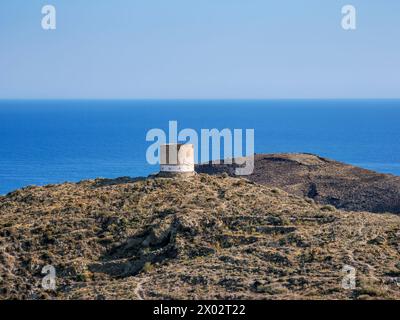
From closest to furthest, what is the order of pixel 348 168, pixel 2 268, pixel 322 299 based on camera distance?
1. pixel 322 299
2. pixel 2 268
3. pixel 348 168

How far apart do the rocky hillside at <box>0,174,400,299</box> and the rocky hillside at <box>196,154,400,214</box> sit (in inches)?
985

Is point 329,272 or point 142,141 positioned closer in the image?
point 329,272

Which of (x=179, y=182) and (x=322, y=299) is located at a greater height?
(x=179, y=182)

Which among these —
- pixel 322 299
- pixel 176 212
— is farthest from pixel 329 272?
pixel 176 212

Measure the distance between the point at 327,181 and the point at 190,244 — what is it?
37680 mm

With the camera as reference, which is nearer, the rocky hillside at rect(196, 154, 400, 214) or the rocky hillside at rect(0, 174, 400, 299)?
the rocky hillside at rect(0, 174, 400, 299)

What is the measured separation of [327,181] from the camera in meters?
72.8

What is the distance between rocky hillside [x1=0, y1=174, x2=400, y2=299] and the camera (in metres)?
32.4

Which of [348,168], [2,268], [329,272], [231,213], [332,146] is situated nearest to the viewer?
[329,272]

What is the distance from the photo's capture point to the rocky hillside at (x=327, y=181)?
221 ft

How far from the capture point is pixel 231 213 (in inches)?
1528

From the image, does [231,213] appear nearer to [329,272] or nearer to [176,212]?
[176,212]

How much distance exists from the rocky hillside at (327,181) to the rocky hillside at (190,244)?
82.1 ft
